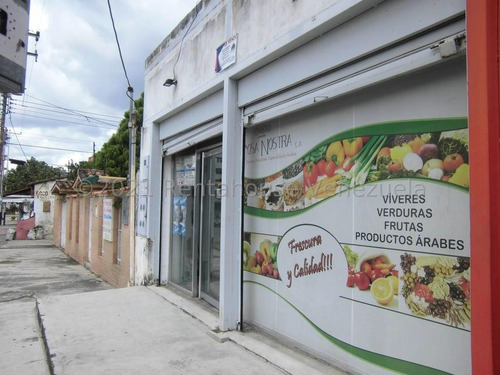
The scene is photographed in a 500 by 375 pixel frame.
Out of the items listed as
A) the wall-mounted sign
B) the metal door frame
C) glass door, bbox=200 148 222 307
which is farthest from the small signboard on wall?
the wall-mounted sign

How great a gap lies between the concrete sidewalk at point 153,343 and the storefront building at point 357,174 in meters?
0.31

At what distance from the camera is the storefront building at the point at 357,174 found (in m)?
2.39

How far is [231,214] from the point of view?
4.60 metres

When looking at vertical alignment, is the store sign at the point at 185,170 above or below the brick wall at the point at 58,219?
above

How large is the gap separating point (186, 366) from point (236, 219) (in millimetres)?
1716

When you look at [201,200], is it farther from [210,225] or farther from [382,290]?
[382,290]

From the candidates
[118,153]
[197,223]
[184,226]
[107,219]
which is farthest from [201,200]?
[118,153]

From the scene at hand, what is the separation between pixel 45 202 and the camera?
25.5m

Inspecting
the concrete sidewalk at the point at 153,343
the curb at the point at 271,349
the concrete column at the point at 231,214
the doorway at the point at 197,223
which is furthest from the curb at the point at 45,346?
the doorway at the point at 197,223

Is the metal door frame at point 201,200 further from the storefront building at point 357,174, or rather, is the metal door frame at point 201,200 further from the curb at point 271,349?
the curb at point 271,349

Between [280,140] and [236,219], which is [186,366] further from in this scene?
[280,140]

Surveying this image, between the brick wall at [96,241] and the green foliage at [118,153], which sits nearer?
the brick wall at [96,241]

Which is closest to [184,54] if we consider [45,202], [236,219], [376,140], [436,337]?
[236,219]

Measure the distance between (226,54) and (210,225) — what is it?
8.10ft
